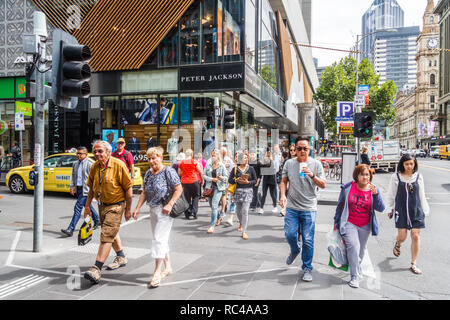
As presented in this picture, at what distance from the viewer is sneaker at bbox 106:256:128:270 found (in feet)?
16.3

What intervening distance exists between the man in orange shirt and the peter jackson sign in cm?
899

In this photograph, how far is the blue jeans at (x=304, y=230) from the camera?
4617 mm

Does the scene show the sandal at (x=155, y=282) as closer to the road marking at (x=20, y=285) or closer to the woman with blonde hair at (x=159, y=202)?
the woman with blonde hair at (x=159, y=202)

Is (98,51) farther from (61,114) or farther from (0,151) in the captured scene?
(0,151)

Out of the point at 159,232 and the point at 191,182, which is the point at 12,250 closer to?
the point at 159,232

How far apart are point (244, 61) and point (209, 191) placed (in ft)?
36.1

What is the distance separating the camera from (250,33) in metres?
19.5

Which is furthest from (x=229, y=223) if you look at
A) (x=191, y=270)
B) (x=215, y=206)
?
(x=191, y=270)

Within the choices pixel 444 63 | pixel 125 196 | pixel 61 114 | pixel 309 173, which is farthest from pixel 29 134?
pixel 444 63

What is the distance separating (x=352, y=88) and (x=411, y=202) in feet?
153

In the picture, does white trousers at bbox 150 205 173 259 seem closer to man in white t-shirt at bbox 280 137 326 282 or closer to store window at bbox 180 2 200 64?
man in white t-shirt at bbox 280 137 326 282

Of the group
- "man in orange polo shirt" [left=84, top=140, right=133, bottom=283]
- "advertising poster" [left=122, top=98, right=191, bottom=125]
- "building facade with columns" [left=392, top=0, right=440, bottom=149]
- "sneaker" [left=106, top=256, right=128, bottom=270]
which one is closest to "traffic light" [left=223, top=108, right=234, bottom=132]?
"advertising poster" [left=122, top=98, right=191, bottom=125]

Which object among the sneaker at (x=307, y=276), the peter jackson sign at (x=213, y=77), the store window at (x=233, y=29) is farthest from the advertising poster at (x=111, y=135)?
the sneaker at (x=307, y=276)

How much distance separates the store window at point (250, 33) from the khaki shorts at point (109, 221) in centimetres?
1479
